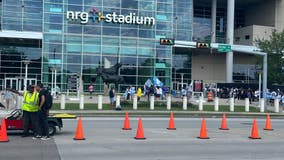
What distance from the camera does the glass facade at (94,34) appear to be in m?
55.2

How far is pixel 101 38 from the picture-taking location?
2267 inches

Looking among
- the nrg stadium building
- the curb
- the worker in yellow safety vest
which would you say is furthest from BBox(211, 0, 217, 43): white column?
the worker in yellow safety vest

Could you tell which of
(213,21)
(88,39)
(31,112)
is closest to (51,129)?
(31,112)

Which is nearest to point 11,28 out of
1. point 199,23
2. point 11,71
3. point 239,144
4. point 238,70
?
point 11,71

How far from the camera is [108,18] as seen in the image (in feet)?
191

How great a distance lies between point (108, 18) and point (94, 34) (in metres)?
3.11

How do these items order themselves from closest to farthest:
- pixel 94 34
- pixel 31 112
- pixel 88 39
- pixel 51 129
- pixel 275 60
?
pixel 31 112, pixel 51 129, pixel 275 60, pixel 88 39, pixel 94 34

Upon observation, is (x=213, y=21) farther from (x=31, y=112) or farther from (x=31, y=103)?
(x=31, y=112)

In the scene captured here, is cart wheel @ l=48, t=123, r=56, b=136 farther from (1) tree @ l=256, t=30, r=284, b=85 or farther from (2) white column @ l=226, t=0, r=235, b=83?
(2) white column @ l=226, t=0, r=235, b=83

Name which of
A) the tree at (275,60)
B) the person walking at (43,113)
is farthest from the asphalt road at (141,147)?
the tree at (275,60)

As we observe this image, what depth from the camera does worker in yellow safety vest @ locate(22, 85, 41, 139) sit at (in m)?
13.1

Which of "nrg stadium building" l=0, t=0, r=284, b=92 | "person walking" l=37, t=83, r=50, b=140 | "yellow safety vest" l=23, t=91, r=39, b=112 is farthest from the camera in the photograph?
"nrg stadium building" l=0, t=0, r=284, b=92

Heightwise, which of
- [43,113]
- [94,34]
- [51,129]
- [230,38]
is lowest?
[51,129]

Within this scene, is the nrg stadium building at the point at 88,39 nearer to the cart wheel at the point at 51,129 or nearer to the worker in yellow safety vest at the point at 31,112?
the cart wheel at the point at 51,129
